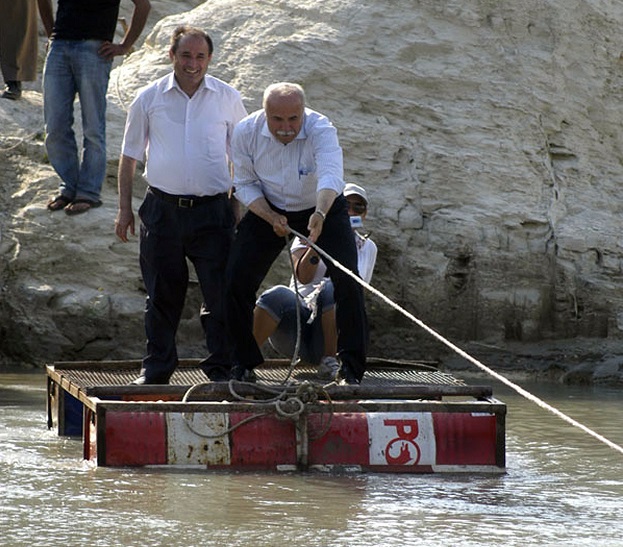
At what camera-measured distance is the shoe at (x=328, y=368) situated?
8125 mm

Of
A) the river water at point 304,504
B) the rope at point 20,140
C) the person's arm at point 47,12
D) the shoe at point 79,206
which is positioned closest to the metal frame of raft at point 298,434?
the river water at point 304,504

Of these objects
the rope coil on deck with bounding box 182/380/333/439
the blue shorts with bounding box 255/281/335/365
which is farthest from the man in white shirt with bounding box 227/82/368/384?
the blue shorts with bounding box 255/281/335/365

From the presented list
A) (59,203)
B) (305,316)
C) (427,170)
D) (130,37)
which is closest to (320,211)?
(305,316)

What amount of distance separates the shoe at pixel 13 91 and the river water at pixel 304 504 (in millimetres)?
5909

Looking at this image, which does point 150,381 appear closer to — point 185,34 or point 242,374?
point 242,374

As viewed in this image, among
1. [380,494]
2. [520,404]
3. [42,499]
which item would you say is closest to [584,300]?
[520,404]

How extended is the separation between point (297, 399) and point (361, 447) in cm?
38

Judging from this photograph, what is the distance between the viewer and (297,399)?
22.6 ft

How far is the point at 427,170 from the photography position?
1227 cm

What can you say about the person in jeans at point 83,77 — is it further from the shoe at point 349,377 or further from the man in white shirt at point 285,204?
the shoe at point 349,377

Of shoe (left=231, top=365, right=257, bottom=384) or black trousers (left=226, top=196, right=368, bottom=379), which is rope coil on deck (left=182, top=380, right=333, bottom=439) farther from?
shoe (left=231, top=365, right=257, bottom=384)

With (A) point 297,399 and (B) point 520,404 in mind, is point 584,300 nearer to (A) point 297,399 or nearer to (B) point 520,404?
(B) point 520,404

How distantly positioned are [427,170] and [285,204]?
4890 millimetres

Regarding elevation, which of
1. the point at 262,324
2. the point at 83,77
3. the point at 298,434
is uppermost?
the point at 83,77
